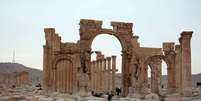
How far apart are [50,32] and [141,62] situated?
8.92 metres

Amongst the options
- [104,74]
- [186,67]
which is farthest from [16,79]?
[186,67]

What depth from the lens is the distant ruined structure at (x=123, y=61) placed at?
3362cm

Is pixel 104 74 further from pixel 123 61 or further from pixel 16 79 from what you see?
pixel 16 79

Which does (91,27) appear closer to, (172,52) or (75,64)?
(75,64)

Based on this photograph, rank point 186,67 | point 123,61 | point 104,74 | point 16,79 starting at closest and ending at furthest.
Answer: point 186,67, point 123,61, point 104,74, point 16,79

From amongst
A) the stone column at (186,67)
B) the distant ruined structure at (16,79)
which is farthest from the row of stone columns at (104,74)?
the distant ruined structure at (16,79)

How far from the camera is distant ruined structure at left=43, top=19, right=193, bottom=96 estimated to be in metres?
33.6

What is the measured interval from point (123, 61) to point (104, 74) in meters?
14.4

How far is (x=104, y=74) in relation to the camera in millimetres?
50312

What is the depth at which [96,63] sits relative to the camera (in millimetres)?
52375

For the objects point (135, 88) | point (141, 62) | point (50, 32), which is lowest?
point (135, 88)

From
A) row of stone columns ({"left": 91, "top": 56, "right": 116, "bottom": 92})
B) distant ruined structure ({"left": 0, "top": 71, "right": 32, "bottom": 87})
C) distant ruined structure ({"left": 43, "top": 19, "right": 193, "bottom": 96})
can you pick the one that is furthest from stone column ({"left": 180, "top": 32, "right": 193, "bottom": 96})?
distant ruined structure ({"left": 0, "top": 71, "right": 32, "bottom": 87})

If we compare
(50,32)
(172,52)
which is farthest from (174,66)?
(50,32)

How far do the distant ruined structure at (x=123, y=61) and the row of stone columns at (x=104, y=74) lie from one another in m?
7.50
